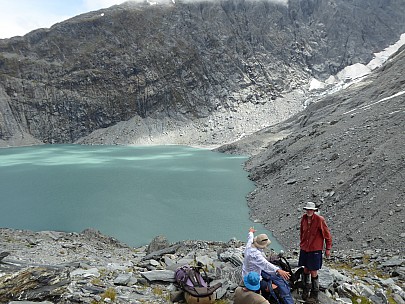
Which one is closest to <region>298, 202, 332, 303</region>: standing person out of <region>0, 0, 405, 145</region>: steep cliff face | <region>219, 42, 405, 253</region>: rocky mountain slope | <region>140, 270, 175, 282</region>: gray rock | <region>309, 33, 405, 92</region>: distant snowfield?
<region>140, 270, 175, 282</region>: gray rock

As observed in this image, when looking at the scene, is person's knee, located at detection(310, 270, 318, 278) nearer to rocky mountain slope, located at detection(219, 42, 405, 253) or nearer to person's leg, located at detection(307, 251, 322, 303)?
person's leg, located at detection(307, 251, 322, 303)

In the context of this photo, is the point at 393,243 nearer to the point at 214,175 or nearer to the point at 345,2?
the point at 214,175

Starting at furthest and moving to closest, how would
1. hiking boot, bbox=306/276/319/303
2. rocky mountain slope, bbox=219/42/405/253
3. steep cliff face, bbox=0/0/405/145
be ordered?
steep cliff face, bbox=0/0/405/145, rocky mountain slope, bbox=219/42/405/253, hiking boot, bbox=306/276/319/303

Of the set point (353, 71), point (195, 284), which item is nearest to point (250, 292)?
point (195, 284)

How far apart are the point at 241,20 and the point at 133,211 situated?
125 meters

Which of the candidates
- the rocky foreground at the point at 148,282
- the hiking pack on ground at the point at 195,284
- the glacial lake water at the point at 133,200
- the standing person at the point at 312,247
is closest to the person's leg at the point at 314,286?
the standing person at the point at 312,247

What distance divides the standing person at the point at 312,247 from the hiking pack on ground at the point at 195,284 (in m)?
2.09

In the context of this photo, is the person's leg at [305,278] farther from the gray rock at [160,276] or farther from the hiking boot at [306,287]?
the gray rock at [160,276]

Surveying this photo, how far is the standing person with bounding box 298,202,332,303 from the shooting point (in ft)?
25.5

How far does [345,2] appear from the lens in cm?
15262

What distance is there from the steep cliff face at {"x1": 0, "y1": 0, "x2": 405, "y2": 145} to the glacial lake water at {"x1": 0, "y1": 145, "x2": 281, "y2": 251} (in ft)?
184

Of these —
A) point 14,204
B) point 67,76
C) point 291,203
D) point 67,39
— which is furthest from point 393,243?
point 67,39

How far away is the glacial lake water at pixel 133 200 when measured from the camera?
1037 inches

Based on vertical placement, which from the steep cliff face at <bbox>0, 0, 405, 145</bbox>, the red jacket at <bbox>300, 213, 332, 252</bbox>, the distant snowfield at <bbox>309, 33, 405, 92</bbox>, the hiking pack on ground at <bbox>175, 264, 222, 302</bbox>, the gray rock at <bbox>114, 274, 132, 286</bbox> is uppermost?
the steep cliff face at <bbox>0, 0, 405, 145</bbox>
